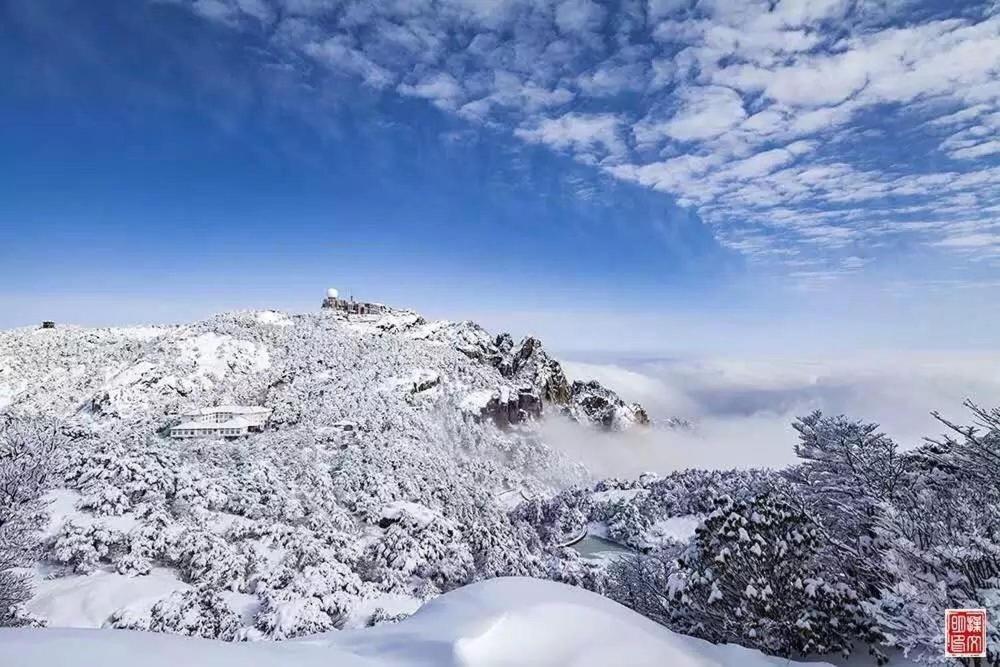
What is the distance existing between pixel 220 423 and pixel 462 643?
77581mm

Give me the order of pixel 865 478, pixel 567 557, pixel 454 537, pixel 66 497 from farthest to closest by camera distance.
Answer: pixel 567 557
pixel 454 537
pixel 66 497
pixel 865 478

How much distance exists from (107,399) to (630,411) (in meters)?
133

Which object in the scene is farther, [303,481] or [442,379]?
[442,379]

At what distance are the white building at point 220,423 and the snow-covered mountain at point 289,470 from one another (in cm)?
263

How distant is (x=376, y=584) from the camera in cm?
3266

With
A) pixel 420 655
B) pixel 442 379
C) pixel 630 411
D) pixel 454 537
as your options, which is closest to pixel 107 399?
pixel 442 379

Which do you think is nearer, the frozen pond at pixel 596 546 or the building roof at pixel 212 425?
the frozen pond at pixel 596 546

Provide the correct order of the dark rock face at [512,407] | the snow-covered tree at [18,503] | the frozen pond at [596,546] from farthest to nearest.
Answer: the dark rock face at [512,407] → the frozen pond at [596,546] → the snow-covered tree at [18,503]

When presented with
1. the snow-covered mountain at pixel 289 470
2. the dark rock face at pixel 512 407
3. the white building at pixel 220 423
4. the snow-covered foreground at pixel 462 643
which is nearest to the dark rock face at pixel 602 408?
the snow-covered mountain at pixel 289 470

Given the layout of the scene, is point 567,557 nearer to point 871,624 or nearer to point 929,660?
point 871,624

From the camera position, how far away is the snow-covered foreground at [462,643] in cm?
511

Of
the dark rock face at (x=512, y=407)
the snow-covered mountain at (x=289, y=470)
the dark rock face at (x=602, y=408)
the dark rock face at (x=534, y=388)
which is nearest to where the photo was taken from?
the snow-covered mountain at (x=289, y=470)

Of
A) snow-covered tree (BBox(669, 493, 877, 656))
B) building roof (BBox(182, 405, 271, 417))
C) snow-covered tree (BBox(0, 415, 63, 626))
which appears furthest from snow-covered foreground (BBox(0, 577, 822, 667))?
building roof (BBox(182, 405, 271, 417))

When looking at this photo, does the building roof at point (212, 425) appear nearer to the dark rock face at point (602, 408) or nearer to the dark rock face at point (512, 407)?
the dark rock face at point (512, 407)
